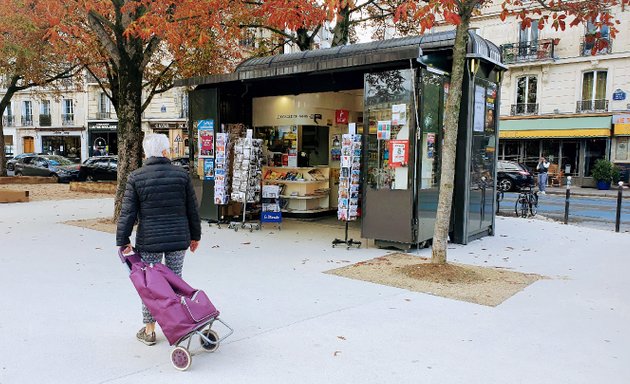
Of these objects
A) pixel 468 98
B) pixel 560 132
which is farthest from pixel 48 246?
pixel 560 132

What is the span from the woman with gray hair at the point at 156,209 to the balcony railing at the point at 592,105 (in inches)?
1191

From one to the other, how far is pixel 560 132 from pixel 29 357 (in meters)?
30.8

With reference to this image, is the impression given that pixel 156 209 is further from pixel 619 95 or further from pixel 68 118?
pixel 68 118

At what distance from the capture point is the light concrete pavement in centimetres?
394

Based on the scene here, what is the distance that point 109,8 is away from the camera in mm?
10555

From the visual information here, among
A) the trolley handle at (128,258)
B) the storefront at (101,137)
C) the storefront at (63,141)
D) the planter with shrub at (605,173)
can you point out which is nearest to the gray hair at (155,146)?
the trolley handle at (128,258)

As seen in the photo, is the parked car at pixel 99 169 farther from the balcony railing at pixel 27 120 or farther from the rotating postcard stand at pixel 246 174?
the balcony railing at pixel 27 120

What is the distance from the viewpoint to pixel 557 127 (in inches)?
1185

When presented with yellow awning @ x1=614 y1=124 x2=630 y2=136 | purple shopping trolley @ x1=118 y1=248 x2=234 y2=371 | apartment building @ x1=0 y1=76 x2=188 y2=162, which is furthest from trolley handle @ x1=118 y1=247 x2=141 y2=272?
apartment building @ x1=0 y1=76 x2=188 y2=162

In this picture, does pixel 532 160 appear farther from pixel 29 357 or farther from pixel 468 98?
pixel 29 357

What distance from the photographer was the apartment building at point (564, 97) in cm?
2861

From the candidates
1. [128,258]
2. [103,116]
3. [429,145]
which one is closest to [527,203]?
[429,145]

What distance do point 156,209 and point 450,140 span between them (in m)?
4.11

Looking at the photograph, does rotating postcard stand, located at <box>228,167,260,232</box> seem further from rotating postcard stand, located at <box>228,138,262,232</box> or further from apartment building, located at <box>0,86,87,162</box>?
apartment building, located at <box>0,86,87,162</box>
